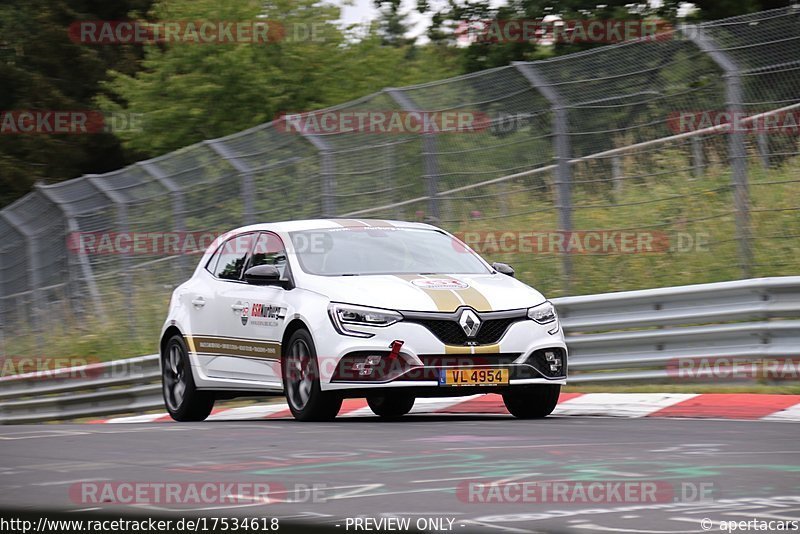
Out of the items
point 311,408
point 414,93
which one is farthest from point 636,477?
point 414,93

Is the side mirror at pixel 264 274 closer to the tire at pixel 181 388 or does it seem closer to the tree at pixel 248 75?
the tire at pixel 181 388

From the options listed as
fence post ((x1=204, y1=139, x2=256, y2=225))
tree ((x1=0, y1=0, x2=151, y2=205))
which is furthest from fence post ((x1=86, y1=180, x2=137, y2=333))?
tree ((x1=0, y1=0, x2=151, y2=205))

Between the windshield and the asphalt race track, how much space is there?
126 centimetres

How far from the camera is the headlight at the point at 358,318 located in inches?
394

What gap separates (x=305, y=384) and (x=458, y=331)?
1.19m

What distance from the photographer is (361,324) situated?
1004 centimetres

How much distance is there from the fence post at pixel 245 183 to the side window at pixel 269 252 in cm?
496

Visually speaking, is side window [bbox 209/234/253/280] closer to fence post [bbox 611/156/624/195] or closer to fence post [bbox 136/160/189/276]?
fence post [bbox 611/156/624/195]

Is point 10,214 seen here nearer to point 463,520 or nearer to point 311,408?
point 311,408

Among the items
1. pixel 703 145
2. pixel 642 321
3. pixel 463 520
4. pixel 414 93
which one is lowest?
pixel 463 520

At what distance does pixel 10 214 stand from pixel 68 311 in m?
2.12

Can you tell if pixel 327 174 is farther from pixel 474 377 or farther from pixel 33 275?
pixel 33 275

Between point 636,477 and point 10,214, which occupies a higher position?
point 10,214

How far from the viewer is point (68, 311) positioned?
21438 millimetres
